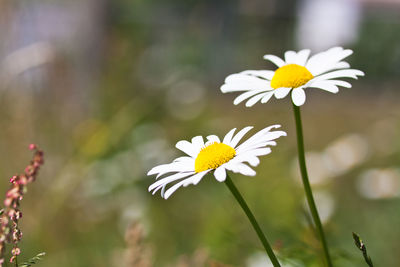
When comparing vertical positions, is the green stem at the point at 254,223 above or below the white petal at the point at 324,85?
below

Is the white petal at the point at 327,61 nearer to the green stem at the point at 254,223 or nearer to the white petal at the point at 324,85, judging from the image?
the white petal at the point at 324,85

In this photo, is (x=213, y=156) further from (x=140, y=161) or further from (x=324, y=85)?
(x=140, y=161)

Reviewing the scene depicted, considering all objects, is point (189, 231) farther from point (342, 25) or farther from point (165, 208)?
point (342, 25)

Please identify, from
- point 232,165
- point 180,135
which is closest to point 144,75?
point 180,135

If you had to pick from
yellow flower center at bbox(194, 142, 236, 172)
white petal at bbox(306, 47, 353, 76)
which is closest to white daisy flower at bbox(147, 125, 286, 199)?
yellow flower center at bbox(194, 142, 236, 172)

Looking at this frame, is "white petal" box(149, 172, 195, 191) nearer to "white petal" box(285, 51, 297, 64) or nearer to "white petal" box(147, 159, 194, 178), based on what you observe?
"white petal" box(147, 159, 194, 178)

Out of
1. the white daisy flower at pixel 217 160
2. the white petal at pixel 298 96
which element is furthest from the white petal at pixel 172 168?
the white petal at pixel 298 96

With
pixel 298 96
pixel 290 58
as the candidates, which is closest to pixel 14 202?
pixel 298 96
